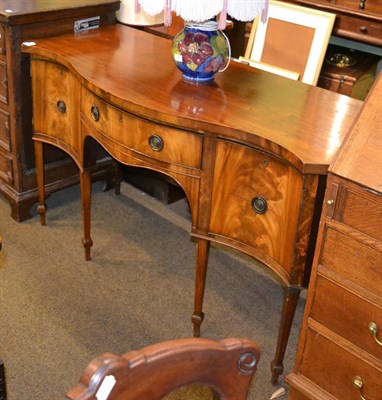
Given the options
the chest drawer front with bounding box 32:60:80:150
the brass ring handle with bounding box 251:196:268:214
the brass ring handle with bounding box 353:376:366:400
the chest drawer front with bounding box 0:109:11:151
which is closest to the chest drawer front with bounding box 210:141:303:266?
the brass ring handle with bounding box 251:196:268:214

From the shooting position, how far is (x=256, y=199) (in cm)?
183

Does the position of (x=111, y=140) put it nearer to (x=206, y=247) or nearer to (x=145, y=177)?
(x=206, y=247)

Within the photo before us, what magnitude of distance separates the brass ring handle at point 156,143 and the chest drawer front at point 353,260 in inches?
23.8

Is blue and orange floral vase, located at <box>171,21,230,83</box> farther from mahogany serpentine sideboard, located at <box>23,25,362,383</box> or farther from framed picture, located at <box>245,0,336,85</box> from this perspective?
framed picture, located at <box>245,0,336,85</box>

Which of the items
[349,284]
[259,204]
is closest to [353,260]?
[349,284]

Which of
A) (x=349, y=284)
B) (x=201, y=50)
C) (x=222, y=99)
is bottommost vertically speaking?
(x=349, y=284)

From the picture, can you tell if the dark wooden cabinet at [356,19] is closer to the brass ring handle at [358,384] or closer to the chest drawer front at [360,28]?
the chest drawer front at [360,28]

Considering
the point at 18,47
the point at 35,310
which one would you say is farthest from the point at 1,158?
the point at 35,310

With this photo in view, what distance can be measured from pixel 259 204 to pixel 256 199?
17 millimetres

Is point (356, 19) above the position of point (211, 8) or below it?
below

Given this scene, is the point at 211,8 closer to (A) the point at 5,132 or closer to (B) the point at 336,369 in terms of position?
(B) the point at 336,369

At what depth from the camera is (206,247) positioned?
2066 mm

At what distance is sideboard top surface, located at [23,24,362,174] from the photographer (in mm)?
1735

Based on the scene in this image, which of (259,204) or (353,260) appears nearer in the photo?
(353,260)
